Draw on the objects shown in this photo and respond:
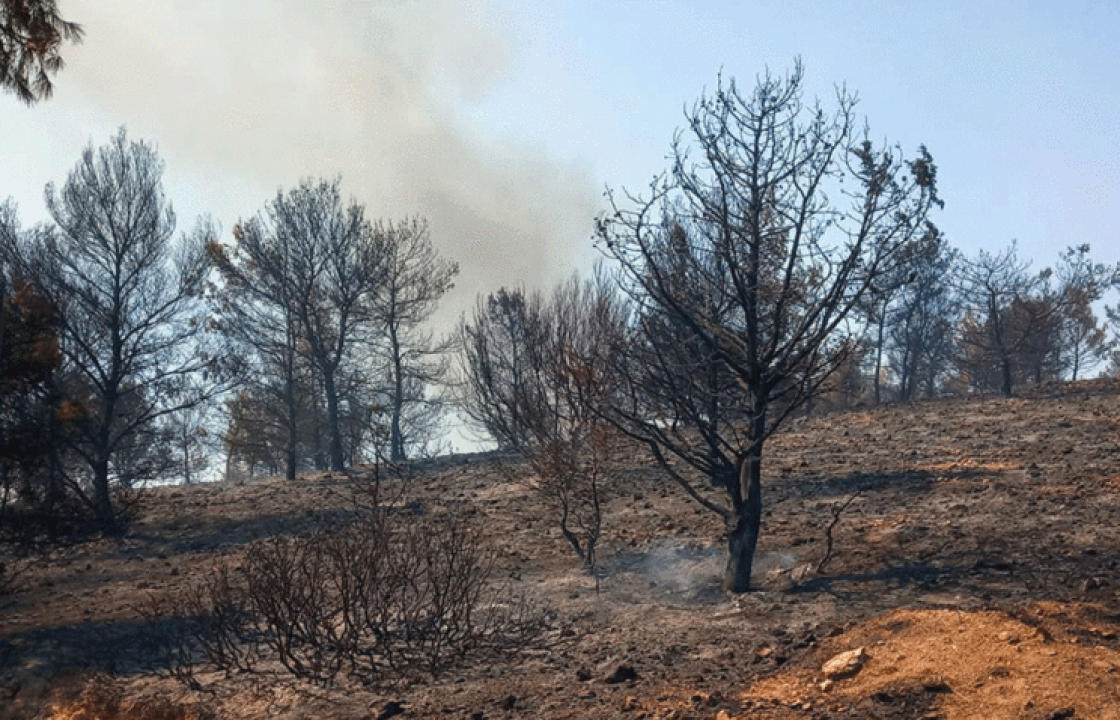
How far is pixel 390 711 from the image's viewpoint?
8.09 meters

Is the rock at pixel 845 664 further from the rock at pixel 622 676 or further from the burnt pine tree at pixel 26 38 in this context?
the burnt pine tree at pixel 26 38

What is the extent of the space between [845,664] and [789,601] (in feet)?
Answer: 7.23

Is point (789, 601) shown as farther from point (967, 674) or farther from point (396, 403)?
point (396, 403)

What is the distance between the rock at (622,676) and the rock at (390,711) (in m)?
1.75

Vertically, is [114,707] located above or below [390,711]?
below

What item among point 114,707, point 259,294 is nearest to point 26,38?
point 114,707

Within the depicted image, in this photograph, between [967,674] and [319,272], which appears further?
[319,272]

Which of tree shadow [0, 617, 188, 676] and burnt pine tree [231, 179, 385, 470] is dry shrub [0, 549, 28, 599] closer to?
tree shadow [0, 617, 188, 676]

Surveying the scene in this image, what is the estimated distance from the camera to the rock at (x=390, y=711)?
8.05 m

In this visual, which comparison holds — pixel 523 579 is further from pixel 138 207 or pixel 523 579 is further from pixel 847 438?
pixel 138 207

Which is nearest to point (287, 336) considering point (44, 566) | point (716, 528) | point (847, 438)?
point (44, 566)

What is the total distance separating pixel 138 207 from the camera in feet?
76.9

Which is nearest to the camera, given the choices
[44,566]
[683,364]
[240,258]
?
[683,364]

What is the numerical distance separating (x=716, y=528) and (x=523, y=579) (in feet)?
9.93
